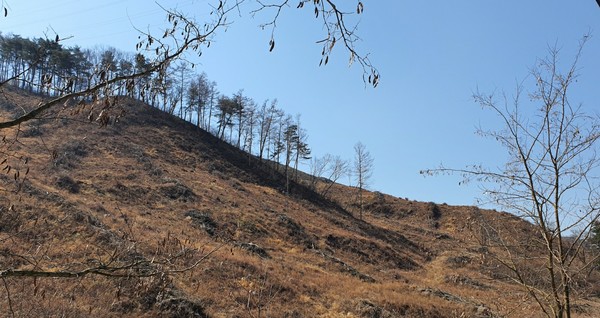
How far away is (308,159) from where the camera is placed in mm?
59000

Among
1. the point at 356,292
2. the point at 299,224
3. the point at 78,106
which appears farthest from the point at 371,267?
the point at 78,106

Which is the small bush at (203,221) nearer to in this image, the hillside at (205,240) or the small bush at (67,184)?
the hillside at (205,240)

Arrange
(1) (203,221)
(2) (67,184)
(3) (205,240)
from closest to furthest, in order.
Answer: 1. (3) (205,240)
2. (2) (67,184)
3. (1) (203,221)

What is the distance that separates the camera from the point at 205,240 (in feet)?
73.7

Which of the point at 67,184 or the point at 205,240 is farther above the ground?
the point at 67,184

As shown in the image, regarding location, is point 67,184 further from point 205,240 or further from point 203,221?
point 205,240

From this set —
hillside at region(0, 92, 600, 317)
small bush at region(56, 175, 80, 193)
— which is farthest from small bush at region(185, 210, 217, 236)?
small bush at region(56, 175, 80, 193)

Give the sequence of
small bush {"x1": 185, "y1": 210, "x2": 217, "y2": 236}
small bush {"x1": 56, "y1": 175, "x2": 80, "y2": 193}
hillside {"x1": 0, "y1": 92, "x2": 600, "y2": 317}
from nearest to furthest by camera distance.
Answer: hillside {"x1": 0, "y1": 92, "x2": 600, "y2": 317} < small bush {"x1": 56, "y1": 175, "x2": 80, "y2": 193} < small bush {"x1": 185, "y1": 210, "x2": 217, "y2": 236}

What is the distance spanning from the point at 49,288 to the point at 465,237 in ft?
37.2

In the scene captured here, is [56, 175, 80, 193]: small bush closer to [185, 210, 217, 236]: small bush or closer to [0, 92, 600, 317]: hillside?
[0, 92, 600, 317]: hillside

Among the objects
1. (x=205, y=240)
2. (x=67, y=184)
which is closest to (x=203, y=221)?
(x=205, y=240)

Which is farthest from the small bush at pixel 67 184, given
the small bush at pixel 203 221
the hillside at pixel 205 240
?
the small bush at pixel 203 221

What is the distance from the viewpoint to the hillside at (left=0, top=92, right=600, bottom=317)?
5.41 meters

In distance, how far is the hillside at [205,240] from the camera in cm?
541
